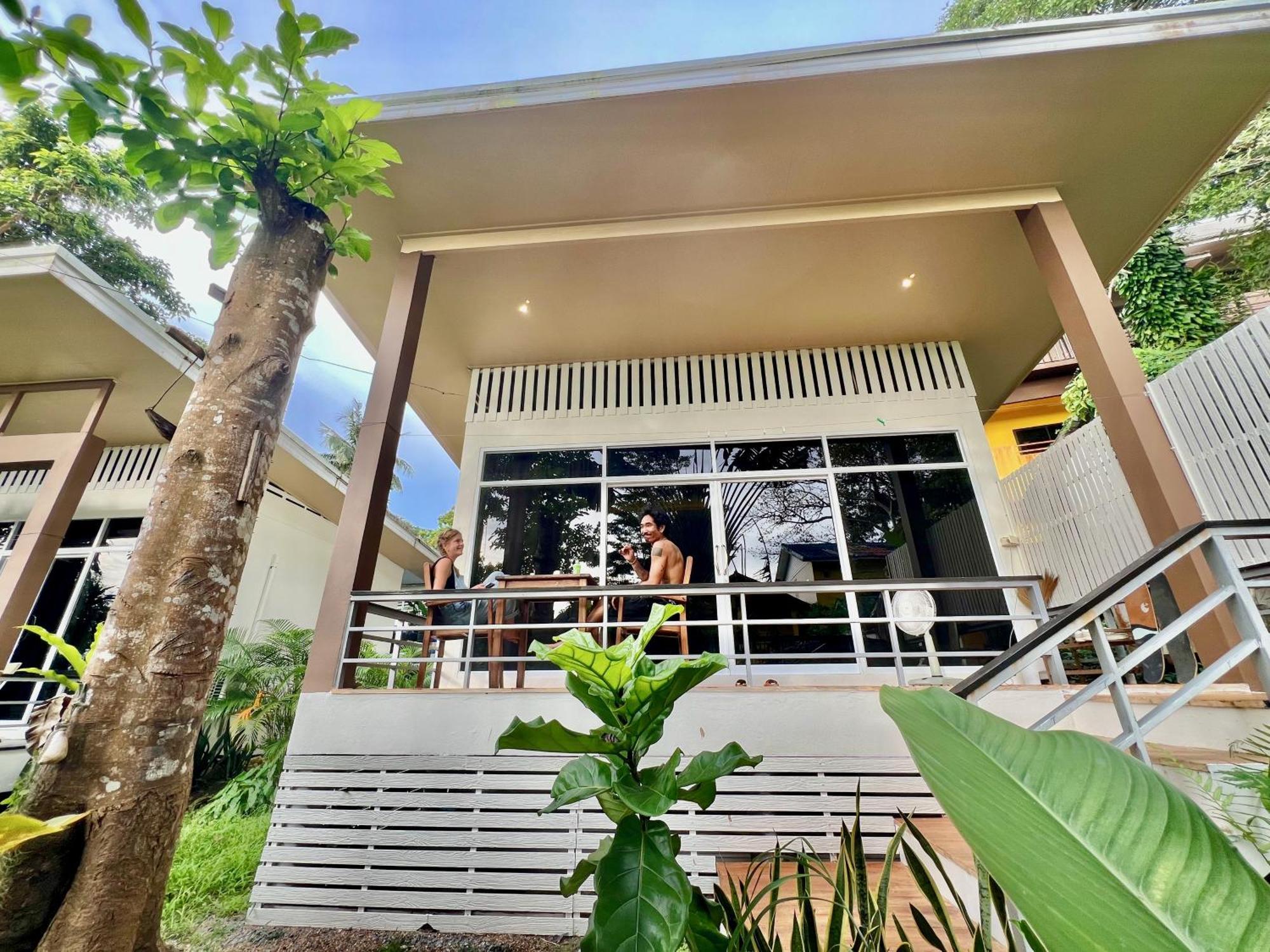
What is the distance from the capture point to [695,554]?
5.20m

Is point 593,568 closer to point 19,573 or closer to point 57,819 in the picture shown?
point 57,819

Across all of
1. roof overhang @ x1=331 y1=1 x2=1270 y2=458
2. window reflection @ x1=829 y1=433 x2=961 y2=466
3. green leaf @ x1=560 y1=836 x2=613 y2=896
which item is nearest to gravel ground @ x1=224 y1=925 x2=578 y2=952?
green leaf @ x1=560 y1=836 x2=613 y2=896

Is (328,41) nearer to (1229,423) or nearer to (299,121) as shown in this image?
(299,121)

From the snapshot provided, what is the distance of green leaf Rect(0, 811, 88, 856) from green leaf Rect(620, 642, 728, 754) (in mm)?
1244

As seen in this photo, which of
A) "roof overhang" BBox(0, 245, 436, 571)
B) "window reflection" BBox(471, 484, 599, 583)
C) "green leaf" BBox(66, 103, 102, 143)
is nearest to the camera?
"green leaf" BBox(66, 103, 102, 143)

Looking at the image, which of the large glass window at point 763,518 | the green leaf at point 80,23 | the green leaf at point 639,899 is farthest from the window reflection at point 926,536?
the green leaf at point 80,23

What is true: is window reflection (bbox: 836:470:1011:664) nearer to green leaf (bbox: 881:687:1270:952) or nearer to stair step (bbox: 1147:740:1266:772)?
stair step (bbox: 1147:740:1266:772)

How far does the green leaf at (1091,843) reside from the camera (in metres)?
0.39

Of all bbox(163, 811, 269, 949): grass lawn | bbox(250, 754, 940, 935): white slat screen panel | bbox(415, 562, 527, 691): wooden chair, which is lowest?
bbox(163, 811, 269, 949): grass lawn

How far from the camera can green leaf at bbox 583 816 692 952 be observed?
97 cm

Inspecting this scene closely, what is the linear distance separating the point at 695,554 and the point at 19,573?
6.51 m

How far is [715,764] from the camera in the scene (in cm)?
120

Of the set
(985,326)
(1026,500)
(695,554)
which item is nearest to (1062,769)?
(695,554)

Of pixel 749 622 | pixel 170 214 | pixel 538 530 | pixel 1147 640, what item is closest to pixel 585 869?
pixel 749 622
